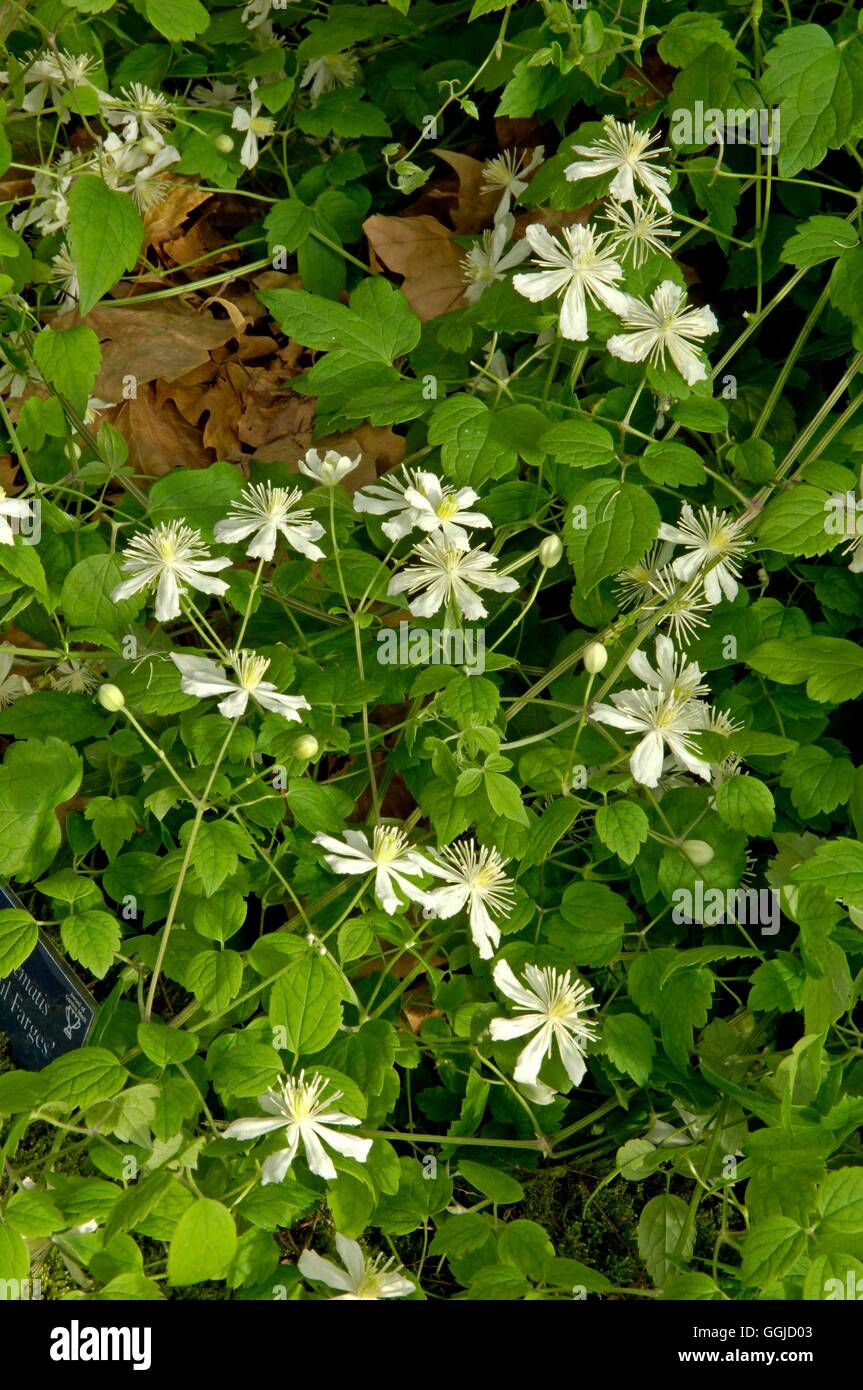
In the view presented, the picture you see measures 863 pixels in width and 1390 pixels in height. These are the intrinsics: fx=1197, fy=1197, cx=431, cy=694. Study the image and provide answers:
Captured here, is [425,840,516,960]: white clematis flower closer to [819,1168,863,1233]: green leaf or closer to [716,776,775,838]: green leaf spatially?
[716,776,775,838]: green leaf

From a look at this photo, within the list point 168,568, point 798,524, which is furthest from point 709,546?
point 168,568

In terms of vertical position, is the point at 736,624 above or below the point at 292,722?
above

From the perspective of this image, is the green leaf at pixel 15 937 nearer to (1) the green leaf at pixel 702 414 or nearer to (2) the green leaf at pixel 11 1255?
(2) the green leaf at pixel 11 1255

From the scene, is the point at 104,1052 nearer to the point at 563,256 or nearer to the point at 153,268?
the point at 563,256

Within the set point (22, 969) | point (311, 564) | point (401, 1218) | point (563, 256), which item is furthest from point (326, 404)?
point (401, 1218)

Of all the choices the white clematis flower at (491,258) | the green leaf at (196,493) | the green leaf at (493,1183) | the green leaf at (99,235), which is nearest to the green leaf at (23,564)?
the green leaf at (196,493)

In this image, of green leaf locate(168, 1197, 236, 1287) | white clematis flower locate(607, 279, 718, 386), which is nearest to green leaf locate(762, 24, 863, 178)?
white clematis flower locate(607, 279, 718, 386)
